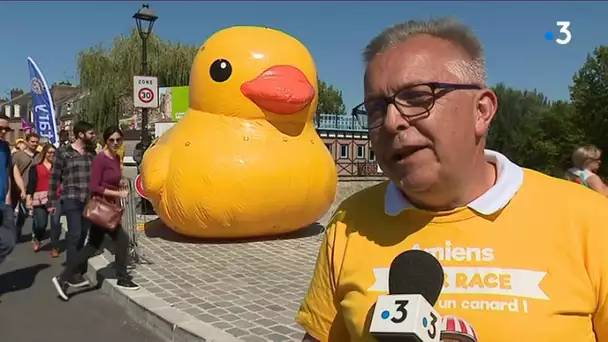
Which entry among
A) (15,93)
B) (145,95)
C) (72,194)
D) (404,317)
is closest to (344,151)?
(145,95)

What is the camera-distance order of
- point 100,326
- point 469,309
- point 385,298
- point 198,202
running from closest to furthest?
point 385,298 → point 469,309 → point 100,326 → point 198,202

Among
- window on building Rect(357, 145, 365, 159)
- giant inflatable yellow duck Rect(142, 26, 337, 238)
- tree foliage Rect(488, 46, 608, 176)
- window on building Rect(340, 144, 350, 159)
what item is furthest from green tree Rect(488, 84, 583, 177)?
giant inflatable yellow duck Rect(142, 26, 337, 238)

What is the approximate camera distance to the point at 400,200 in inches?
65.8

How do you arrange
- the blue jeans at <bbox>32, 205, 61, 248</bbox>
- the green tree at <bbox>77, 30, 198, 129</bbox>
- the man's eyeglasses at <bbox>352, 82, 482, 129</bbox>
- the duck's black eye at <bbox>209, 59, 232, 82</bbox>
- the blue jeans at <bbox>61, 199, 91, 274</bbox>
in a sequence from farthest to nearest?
the green tree at <bbox>77, 30, 198, 129</bbox> → the blue jeans at <bbox>32, 205, 61, 248</bbox> → the duck's black eye at <bbox>209, 59, 232, 82</bbox> → the blue jeans at <bbox>61, 199, 91, 274</bbox> → the man's eyeglasses at <bbox>352, 82, 482, 129</bbox>

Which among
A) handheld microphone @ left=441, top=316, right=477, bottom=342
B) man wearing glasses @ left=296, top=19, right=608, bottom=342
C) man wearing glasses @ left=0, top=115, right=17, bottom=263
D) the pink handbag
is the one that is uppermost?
man wearing glasses @ left=296, top=19, right=608, bottom=342

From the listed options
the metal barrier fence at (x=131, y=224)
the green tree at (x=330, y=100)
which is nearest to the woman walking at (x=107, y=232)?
the metal barrier fence at (x=131, y=224)

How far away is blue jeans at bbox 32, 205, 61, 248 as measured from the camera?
8336 millimetres

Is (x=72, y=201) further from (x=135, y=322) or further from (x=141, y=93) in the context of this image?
(x=141, y=93)

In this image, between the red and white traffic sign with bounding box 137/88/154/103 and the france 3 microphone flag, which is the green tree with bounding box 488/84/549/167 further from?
the red and white traffic sign with bounding box 137/88/154/103

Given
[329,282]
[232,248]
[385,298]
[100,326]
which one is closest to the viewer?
[385,298]

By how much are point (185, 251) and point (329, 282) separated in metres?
6.50

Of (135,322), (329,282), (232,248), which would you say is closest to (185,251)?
(232,248)

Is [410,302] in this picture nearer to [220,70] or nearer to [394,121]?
[394,121]

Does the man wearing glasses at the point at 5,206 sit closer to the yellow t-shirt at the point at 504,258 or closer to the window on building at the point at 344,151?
the yellow t-shirt at the point at 504,258
